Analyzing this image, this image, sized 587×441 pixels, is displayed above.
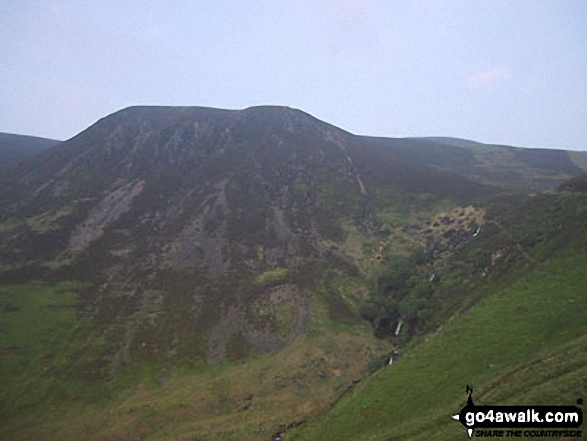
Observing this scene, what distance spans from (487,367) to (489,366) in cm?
18

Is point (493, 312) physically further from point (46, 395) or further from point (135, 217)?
point (135, 217)

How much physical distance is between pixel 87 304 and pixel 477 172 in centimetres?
14766

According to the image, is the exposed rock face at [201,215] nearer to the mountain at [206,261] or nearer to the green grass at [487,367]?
the mountain at [206,261]

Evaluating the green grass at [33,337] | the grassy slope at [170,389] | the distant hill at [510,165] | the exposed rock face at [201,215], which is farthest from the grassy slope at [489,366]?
the distant hill at [510,165]

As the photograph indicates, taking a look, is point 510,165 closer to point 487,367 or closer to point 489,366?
point 489,366

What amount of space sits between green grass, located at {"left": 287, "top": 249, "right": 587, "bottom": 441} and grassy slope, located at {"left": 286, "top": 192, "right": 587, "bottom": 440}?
77mm

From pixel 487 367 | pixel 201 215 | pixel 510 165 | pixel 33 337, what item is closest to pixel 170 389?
pixel 33 337

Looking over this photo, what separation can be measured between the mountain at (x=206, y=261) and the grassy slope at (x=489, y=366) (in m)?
8.03

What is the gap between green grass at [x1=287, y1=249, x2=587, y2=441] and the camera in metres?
22.8

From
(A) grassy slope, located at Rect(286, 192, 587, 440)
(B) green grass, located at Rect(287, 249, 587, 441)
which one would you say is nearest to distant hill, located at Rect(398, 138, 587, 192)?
(A) grassy slope, located at Rect(286, 192, 587, 440)

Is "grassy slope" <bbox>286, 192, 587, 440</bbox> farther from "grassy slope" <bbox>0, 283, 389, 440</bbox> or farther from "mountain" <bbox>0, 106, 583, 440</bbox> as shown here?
"grassy slope" <bbox>0, 283, 389, 440</bbox>

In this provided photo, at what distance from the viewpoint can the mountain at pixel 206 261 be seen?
46.4 meters

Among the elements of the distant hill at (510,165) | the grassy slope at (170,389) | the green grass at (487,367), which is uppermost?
the distant hill at (510,165)

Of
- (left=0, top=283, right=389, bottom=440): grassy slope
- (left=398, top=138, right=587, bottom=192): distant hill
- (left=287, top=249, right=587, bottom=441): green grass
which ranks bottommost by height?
(left=0, top=283, right=389, bottom=440): grassy slope
